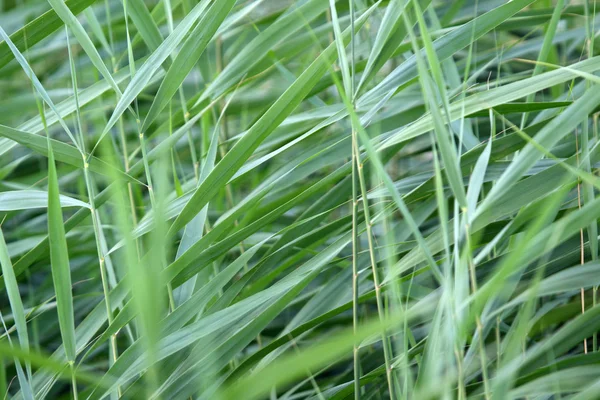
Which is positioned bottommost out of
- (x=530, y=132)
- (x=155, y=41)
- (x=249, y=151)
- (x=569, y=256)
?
(x=569, y=256)

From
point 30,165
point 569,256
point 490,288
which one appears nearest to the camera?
point 490,288

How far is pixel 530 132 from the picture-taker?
2.01ft

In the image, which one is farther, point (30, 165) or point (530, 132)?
point (30, 165)

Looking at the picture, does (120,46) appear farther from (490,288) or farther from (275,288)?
(490,288)

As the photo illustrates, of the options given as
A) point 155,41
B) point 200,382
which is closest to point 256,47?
point 155,41

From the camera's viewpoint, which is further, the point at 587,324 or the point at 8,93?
the point at 8,93

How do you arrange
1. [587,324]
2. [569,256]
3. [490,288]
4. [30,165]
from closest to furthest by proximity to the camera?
[490,288]
[587,324]
[569,256]
[30,165]

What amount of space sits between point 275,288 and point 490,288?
0.23 m

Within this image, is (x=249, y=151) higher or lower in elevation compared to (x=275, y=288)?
higher

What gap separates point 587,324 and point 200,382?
0.31 m

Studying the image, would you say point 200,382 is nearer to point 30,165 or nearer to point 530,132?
point 530,132

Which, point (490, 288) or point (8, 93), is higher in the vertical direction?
point (8, 93)

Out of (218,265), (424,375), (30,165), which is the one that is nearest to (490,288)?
(424,375)

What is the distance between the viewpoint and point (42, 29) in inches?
25.0
